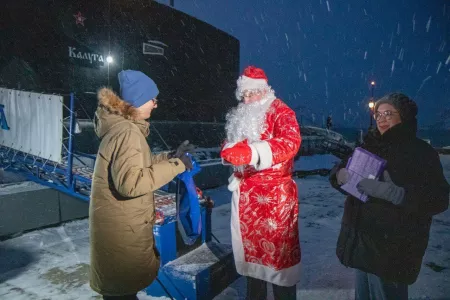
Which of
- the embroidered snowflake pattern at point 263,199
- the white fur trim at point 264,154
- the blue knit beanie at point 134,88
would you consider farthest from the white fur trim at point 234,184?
the blue knit beanie at point 134,88

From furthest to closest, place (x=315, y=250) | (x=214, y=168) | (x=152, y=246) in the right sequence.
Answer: (x=214, y=168) → (x=315, y=250) → (x=152, y=246)

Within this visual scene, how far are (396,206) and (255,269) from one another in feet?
3.87

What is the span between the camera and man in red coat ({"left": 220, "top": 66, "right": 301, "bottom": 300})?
2371 millimetres

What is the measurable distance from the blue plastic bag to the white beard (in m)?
0.54

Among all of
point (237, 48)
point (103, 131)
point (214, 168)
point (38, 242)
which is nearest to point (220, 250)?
point (103, 131)

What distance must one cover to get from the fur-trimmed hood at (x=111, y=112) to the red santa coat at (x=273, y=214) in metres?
0.99

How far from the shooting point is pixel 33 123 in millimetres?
4926

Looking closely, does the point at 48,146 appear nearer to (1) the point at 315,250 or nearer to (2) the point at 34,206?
(2) the point at 34,206

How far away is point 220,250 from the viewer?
3.49 metres

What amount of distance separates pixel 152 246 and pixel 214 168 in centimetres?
652

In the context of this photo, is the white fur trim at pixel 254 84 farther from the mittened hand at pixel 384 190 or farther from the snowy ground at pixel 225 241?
the snowy ground at pixel 225 241

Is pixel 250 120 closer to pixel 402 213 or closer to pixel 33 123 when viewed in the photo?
pixel 402 213

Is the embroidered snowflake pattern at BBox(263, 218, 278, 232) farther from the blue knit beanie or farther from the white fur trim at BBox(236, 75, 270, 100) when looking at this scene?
the blue knit beanie

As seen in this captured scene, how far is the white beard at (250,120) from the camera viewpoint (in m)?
2.49
